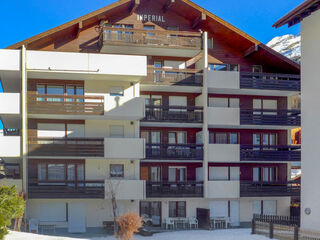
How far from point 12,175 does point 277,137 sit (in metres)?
18.6

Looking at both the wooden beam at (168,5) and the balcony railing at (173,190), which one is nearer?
the balcony railing at (173,190)

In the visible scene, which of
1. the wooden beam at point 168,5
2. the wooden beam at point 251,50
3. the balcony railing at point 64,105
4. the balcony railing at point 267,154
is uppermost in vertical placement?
the wooden beam at point 168,5

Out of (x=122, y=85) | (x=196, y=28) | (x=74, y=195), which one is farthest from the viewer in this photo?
(x=196, y=28)

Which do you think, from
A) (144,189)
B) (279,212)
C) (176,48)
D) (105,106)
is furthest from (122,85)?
(279,212)

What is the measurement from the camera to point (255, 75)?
30.3 metres

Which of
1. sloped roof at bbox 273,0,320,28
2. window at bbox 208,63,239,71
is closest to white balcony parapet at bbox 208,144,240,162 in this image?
window at bbox 208,63,239,71

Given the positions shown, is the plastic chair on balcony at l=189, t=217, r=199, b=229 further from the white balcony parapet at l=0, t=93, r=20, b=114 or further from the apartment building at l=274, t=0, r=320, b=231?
the white balcony parapet at l=0, t=93, r=20, b=114

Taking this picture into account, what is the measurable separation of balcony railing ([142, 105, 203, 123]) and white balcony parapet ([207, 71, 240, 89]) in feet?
6.37

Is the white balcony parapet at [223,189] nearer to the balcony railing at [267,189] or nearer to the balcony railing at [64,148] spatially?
the balcony railing at [267,189]

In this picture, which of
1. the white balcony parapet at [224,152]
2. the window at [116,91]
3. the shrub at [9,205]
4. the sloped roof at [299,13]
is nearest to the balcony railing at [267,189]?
the white balcony parapet at [224,152]

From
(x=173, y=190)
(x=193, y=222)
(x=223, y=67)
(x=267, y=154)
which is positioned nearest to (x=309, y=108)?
(x=267, y=154)

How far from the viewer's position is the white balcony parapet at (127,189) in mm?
27711

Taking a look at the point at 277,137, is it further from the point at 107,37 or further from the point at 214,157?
the point at 107,37

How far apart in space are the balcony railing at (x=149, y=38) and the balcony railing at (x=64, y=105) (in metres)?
4.06
